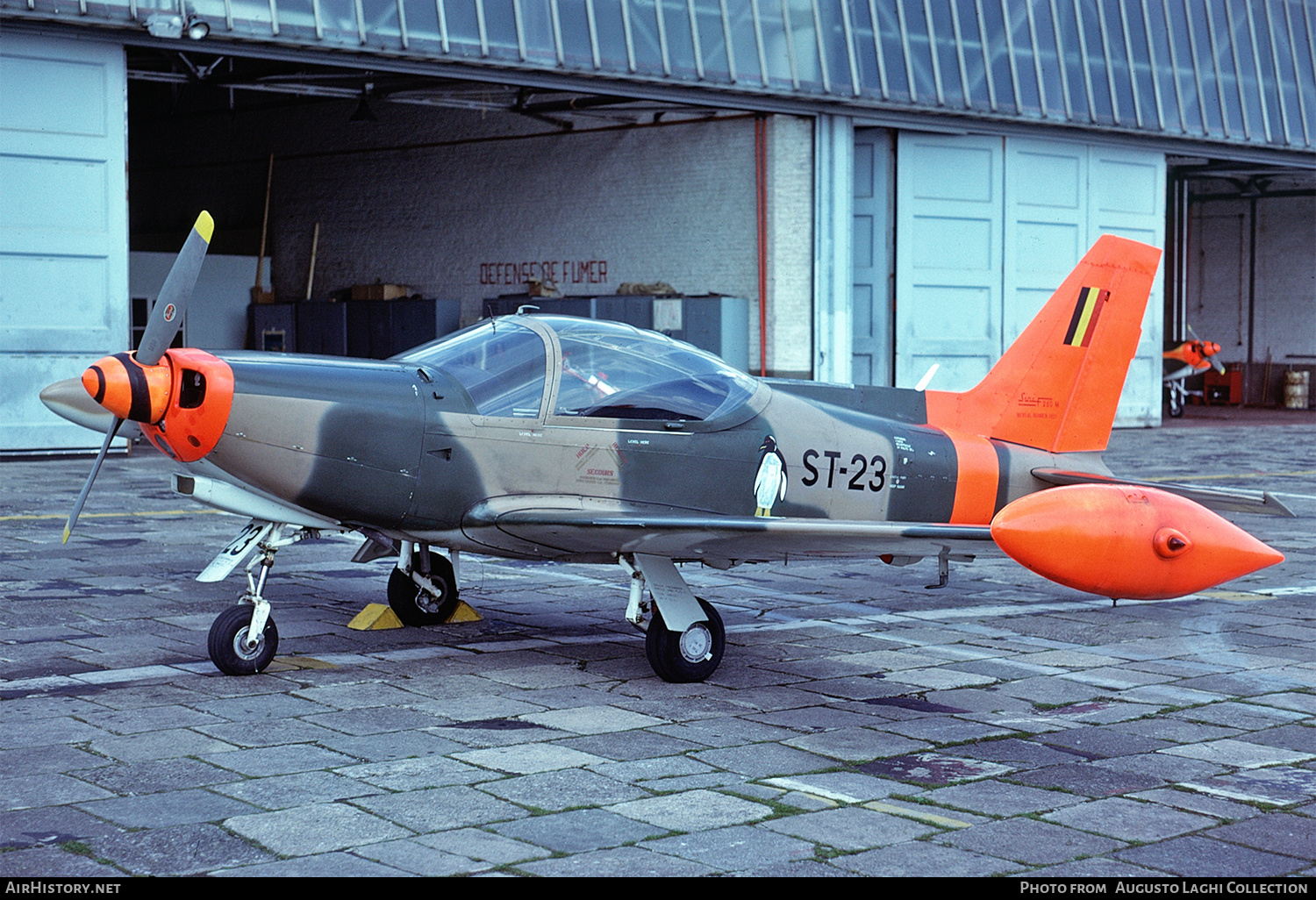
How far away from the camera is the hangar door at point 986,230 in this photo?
26.4m

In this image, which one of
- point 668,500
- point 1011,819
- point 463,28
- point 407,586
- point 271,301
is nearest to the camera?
point 1011,819

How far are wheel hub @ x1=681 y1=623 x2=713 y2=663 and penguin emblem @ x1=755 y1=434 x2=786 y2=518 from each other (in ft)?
3.03

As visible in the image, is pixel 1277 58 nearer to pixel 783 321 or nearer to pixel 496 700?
pixel 783 321

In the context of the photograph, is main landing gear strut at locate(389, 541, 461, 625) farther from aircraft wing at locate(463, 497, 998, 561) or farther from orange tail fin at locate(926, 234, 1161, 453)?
orange tail fin at locate(926, 234, 1161, 453)

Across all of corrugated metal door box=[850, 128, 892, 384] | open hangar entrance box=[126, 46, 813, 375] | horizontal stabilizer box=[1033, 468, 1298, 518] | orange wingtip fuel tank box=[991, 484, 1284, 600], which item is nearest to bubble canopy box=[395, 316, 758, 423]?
horizontal stabilizer box=[1033, 468, 1298, 518]

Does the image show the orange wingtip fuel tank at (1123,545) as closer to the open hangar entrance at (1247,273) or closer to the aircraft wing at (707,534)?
the aircraft wing at (707,534)

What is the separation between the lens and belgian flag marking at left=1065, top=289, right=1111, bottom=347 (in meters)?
9.66

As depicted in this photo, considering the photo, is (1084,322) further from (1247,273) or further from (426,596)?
(1247,273)

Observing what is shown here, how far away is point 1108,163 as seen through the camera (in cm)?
2875

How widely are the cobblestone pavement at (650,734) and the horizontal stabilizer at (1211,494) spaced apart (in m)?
0.86

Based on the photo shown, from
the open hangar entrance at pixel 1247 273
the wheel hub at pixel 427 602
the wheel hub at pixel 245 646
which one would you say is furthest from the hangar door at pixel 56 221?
the open hangar entrance at pixel 1247 273

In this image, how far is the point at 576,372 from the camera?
790 centimetres

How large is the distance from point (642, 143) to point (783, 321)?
493 cm

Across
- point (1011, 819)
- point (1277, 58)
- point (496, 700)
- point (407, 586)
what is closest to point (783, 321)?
point (1277, 58)
